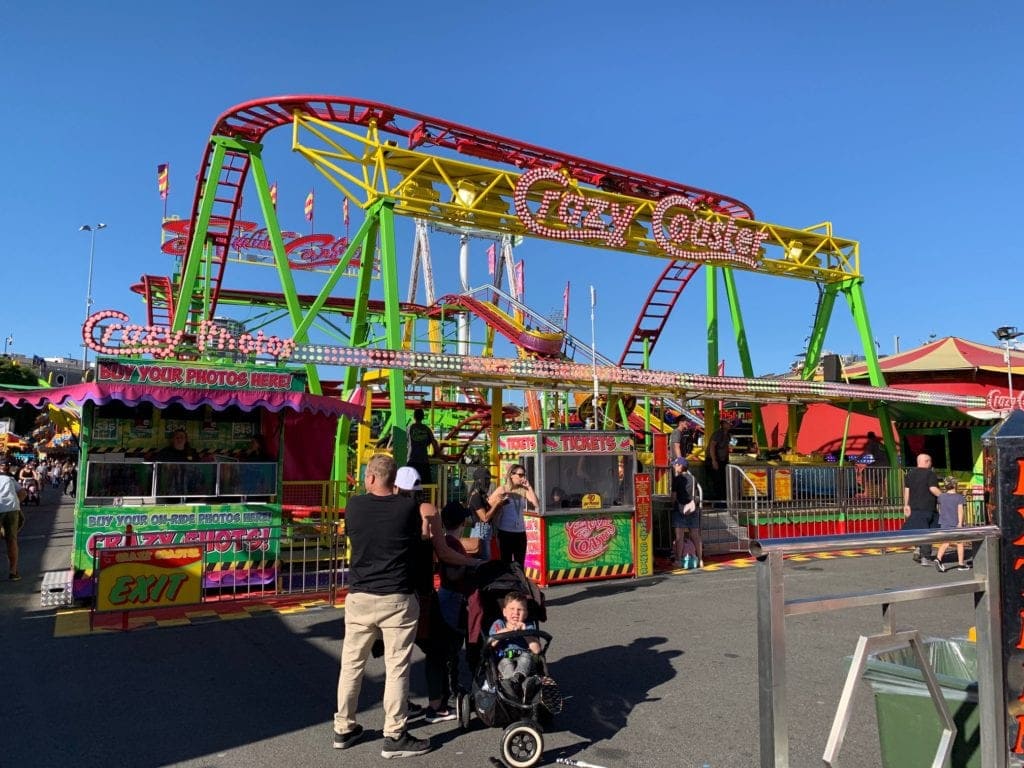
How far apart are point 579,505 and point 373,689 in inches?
216

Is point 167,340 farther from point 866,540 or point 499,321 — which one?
point 499,321

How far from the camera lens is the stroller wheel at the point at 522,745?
438 cm

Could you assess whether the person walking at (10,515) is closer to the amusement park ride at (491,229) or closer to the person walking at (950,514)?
the amusement park ride at (491,229)

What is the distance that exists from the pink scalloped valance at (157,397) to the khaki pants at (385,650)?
5687 millimetres

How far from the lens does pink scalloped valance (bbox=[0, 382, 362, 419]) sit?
9.05 metres

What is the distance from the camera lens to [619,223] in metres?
17.2

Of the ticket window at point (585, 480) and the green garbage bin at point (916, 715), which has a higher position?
the ticket window at point (585, 480)

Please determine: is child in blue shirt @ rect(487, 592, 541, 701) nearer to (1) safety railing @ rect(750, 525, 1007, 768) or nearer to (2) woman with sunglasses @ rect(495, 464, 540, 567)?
(1) safety railing @ rect(750, 525, 1007, 768)

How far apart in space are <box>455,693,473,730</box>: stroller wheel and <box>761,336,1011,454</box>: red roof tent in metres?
21.6

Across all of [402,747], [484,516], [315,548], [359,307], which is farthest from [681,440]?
[402,747]

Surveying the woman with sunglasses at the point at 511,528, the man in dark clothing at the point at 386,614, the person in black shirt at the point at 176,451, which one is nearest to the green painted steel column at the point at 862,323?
the woman with sunglasses at the point at 511,528

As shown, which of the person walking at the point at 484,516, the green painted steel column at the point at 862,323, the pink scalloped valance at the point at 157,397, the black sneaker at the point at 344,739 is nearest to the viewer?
the black sneaker at the point at 344,739

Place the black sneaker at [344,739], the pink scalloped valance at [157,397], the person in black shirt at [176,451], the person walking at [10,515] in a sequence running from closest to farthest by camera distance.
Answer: the black sneaker at [344,739], the pink scalloped valance at [157,397], the person walking at [10,515], the person in black shirt at [176,451]

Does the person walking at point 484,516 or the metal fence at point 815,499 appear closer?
the person walking at point 484,516
